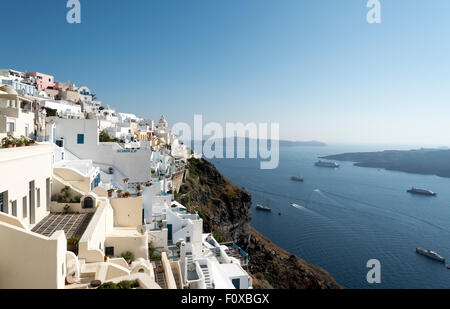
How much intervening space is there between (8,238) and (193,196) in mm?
22566

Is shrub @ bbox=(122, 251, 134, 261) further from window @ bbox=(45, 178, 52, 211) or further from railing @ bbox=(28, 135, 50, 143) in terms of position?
railing @ bbox=(28, 135, 50, 143)

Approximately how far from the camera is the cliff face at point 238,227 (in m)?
24.0

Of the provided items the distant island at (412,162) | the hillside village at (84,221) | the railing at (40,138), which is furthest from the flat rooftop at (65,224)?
A: the distant island at (412,162)

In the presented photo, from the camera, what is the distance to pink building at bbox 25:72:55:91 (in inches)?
1307

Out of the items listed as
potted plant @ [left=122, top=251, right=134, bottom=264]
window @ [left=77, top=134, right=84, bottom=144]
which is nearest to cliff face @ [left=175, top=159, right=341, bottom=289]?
window @ [left=77, top=134, right=84, bottom=144]

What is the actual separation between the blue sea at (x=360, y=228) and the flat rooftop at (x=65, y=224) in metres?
27.5

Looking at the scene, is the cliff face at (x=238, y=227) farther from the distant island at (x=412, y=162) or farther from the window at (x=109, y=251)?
the distant island at (x=412, y=162)

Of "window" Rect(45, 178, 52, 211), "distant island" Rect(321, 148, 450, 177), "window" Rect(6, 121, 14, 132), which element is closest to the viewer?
"window" Rect(45, 178, 52, 211)

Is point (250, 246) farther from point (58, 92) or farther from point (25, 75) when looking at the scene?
point (25, 75)

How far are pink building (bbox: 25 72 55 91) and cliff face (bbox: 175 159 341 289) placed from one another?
21.1 m

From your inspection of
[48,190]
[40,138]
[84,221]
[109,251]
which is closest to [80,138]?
[40,138]

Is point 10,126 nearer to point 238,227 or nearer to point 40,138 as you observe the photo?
point 40,138

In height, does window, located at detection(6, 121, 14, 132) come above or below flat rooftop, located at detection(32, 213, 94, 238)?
above

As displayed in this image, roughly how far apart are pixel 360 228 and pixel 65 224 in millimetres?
40577
